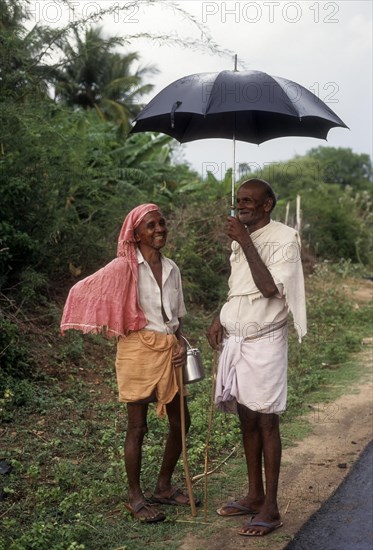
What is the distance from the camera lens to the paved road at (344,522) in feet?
13.3

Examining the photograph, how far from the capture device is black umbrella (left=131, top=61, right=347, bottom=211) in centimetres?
412

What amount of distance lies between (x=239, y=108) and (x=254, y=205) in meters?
0.55

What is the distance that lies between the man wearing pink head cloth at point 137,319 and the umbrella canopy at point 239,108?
2.07 ft

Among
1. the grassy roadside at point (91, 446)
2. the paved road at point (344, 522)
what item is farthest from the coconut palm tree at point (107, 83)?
the paved road at point (344, 522)

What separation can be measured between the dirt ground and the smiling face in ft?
5.59

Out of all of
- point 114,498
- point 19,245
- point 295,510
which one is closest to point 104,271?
point 114,498

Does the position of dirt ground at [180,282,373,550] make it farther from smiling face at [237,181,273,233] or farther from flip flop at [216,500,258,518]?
smiling face at [237,181,273,233]

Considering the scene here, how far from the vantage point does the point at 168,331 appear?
4328 mm

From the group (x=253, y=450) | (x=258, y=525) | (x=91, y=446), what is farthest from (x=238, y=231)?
(x=91, y=446)

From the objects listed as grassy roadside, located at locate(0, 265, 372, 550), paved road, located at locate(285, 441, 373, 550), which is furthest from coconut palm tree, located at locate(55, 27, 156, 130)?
paved road, located at locate(285, 441, 373, 550)

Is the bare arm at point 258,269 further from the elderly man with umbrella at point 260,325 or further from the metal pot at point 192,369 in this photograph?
the metal pot at point 192,369

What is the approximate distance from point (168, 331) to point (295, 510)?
136cm

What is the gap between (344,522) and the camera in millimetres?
4375

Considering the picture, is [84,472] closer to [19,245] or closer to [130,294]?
[130,294]
